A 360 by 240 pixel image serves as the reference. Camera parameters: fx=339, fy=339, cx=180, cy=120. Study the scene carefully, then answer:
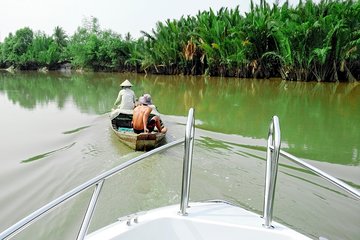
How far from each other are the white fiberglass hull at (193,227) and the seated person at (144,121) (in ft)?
14.9

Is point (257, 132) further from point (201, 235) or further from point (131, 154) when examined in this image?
point (201, 235)

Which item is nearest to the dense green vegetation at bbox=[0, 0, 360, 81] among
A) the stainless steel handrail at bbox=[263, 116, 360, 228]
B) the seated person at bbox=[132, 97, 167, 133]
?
the seated person at bbox=[132, 97, 167, 133]

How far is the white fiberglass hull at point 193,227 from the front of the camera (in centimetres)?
185

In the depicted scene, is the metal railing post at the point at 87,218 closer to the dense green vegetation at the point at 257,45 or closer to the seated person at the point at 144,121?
the seated person at the point at 144,121

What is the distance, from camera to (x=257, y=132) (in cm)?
818

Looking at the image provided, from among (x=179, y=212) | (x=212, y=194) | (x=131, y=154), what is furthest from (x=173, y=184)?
(x=179, y=212)

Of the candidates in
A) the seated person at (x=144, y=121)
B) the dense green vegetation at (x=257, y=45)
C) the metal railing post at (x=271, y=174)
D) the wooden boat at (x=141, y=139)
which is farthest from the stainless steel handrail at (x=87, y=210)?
the dense green vegetation at (x=257, y=45)

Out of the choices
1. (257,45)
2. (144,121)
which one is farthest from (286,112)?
→ (257,45)

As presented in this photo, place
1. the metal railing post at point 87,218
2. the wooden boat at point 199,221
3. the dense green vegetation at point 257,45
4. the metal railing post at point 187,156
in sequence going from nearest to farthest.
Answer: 1. the metal railing post at point 87,218
2. the wooden boat at point 199,221
3. the metal railing post at point 187,156
4. the dense green vegetation at point 257,45

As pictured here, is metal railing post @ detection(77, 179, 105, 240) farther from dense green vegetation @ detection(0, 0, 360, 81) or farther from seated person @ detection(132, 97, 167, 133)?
dense green vegetation @ detection(0, 0, 360, 81)

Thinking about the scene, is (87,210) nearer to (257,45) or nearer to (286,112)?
(286,112)

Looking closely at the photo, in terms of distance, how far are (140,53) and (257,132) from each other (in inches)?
1048

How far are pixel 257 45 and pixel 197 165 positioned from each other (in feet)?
61.8

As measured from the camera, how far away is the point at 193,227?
→ 1.99 m
